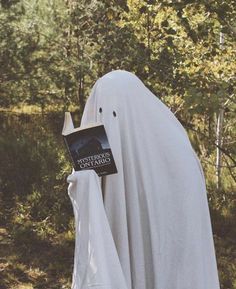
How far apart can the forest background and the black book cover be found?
1883 millimetres

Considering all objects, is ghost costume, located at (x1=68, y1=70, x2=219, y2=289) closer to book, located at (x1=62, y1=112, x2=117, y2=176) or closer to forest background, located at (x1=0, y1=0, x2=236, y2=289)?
book, located at (x1=62, y1=112, x2=117, y2=176)

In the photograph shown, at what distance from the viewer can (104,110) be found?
7.38ft

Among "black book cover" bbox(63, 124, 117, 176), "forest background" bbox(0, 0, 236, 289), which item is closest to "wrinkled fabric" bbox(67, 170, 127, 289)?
"black book cover" bbox(63, 124, 117, 176)

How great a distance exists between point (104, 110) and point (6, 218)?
5017 mm

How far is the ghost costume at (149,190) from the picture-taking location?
2240 millimetres

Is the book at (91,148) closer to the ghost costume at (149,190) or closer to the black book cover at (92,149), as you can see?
the black book cover at (92,149)

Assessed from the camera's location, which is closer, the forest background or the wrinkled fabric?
the wrinkled fabric

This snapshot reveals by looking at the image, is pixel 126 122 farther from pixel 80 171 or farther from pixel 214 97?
pixel 214 97

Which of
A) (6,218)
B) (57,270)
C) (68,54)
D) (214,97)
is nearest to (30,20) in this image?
(68,54)

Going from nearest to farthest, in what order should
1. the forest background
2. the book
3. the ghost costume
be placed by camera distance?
the book
the ghost costume
the forest background

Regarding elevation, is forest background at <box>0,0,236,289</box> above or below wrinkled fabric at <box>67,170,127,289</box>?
above

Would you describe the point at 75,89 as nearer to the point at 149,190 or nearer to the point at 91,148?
the point at 149,190

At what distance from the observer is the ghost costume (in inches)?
88.2

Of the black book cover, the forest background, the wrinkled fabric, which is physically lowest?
the wrinkled fabric
